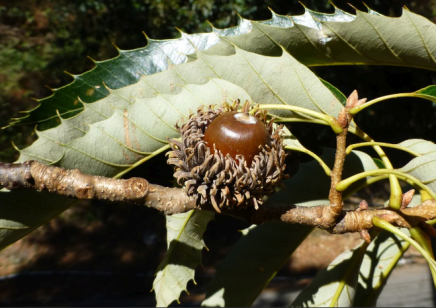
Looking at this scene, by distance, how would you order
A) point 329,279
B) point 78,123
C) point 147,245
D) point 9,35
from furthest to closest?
Result: point 9,35 → point 147,245 → point 329,279 → point 78,123

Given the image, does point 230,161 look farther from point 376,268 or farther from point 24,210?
point 376,268

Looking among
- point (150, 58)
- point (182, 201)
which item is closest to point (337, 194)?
point (182, 201)

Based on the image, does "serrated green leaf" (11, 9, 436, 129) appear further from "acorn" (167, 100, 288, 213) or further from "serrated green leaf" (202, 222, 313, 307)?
"serrated green leaf" (202, 222, 313, 307)

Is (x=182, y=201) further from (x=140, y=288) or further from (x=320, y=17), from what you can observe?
(x=140, y=288)

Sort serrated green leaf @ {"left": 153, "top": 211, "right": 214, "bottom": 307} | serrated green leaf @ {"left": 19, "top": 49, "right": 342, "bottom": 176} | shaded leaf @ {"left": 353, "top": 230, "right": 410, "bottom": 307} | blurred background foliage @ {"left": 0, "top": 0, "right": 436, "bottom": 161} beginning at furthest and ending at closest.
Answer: blurred background foliage @ {"left": 0, "top": 0, "right": 436, "bottom": 161}, shaded leaf @ {"left": 353, "top": 230, "right": 410, "bottom": 307}, serrated green leaf @ {"left": 153, "top": 211, "right": 214, "bottom": 307}, serrated green leaf @ {"left": 19, "top": 49, "right": 342, "bottom": 176}

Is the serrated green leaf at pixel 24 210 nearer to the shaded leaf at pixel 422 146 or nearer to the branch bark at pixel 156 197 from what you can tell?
the branch bark at pixel 156 197

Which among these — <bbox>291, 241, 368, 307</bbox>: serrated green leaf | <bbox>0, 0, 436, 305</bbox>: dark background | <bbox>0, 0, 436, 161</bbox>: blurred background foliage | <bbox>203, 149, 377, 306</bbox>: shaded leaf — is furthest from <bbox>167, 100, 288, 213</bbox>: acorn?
<bbox>0, 0, 436, 305</bbox>: dark background
